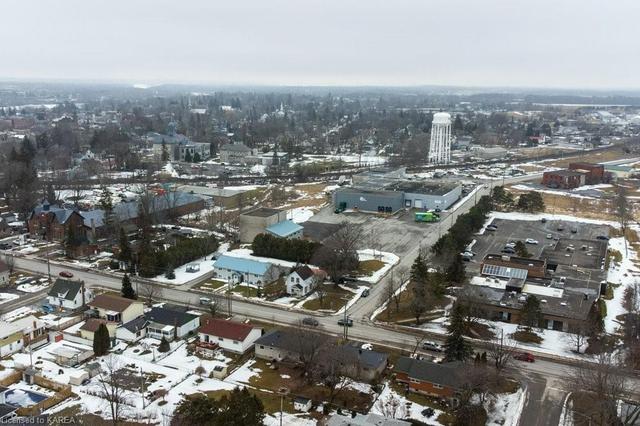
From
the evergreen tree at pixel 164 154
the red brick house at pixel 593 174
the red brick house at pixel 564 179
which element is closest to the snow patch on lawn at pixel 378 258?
the red brick house at pixel 564 179

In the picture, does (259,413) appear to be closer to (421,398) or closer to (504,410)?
(421,398)

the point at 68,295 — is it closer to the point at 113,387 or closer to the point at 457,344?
the point at 113,387

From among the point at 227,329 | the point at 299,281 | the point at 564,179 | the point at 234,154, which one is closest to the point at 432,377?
the point at 227,329

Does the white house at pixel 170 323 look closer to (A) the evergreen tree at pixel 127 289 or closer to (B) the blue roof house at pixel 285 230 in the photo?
(A) the evergreen tree at pixel 127 289

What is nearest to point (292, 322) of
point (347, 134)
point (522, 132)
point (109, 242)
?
point (109, 242)

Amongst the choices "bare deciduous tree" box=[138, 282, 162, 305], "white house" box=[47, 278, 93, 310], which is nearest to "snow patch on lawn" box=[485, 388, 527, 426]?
"bare deciduous tree" box=[138, 282, 162, 305]

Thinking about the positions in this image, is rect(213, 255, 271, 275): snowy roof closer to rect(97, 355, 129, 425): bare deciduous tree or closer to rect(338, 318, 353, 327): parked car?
rect(338, 318, 353, 327): parked car
